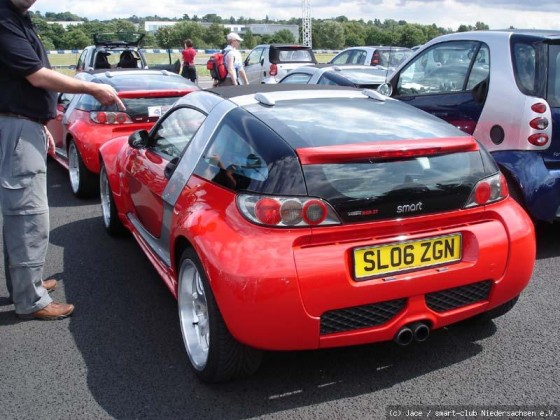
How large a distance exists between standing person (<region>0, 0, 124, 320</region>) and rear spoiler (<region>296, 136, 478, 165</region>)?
5.21ft

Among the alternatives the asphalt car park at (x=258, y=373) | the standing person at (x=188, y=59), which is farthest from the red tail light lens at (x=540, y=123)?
the standing person at (x=188, y=59)

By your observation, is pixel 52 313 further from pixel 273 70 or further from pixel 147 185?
pixel 273 70

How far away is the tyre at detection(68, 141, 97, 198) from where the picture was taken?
6266 mm

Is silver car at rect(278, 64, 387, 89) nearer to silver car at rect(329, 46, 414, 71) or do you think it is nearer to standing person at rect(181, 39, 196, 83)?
silver car at rect(329, 46, 414, 71)

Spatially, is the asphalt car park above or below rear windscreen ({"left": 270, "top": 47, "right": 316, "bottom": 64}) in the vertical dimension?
below

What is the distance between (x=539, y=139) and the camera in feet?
13.9

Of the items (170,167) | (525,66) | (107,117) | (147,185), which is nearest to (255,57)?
(107,117)

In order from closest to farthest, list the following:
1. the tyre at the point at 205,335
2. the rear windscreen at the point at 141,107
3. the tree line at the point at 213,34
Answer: the tyre at the point at 205,335, the rear windscreen at the point at 141,107, the tree line at the point at 213,34

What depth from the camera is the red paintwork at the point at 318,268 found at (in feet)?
7.71

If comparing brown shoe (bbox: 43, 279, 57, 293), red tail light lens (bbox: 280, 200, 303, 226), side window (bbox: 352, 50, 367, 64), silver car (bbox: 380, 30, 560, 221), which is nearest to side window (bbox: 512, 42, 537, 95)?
silver car (bbox: 380, 30, 560, 221)

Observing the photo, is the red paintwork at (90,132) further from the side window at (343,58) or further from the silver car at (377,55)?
the side window at (343,58)

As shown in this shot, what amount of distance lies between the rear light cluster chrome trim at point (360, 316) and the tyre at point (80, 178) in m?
4.54

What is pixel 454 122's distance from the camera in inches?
193

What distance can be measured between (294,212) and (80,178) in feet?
14.7
